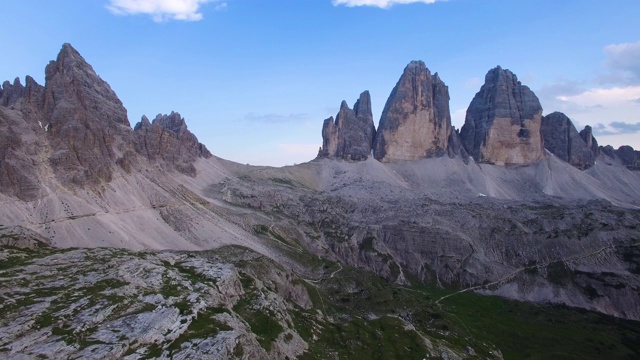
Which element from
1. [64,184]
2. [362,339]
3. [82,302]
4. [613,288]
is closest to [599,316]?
[613,288]

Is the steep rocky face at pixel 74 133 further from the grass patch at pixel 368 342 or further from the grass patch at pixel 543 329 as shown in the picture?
the grass patch at pixel 543 329

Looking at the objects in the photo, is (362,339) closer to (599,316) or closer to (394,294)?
(394,294)

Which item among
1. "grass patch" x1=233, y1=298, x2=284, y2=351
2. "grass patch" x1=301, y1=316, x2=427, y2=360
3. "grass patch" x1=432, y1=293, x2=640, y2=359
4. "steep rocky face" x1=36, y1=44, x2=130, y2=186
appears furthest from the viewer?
"steep rocky face" x1=36, y1=44, x2=130, y2=186

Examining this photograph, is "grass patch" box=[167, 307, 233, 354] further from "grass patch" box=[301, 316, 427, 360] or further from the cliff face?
the cliff face

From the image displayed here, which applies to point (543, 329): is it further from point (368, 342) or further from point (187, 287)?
point (187, 287)

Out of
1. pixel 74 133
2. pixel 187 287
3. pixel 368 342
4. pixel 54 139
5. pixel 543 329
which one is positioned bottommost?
pixel 543 329

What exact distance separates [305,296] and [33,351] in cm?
7714

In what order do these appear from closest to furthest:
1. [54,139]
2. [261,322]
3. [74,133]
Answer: [261,322], [54,139], [74,133]

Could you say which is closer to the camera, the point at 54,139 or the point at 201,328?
the point at 201,328

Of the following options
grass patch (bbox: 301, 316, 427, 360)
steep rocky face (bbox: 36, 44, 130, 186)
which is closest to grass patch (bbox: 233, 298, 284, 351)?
grass patch (bbox: 301, 316, 427, 360)

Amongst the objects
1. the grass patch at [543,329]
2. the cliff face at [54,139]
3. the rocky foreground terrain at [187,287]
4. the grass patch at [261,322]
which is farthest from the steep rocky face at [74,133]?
the grass patch at [543,329]

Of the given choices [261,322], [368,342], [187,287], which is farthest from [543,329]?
[187,287]

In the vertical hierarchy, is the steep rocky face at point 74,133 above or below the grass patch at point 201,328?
above

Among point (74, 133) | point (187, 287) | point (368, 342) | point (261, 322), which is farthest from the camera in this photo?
point (74, 133)
